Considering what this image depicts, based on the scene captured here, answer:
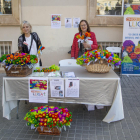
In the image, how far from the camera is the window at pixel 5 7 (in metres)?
6.84

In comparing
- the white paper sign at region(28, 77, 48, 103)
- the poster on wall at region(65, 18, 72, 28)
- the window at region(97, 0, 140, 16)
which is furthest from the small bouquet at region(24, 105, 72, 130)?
the window at region(97, 0, 140, 16)

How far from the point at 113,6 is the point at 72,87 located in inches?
199

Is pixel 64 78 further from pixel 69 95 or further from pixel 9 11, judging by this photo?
pixel 9 11


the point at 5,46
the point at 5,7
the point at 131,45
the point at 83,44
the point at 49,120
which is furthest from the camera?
the point at 5,46

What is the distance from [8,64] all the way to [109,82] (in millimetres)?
1628

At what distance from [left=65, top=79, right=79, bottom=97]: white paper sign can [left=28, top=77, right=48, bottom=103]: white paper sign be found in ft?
1.08

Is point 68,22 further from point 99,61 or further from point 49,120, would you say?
point 49,120

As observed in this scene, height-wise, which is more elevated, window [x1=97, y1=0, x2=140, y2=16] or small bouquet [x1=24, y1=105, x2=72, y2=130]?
window [x1=97, y1=0, x2=140, y2=16]

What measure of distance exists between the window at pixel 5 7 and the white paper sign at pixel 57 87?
16.2 ft

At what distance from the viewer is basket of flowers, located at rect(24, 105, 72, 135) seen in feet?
8.72

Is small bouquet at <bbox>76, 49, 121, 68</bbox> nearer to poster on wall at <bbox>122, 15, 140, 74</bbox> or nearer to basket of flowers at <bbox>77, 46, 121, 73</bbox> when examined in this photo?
basket of flowers at <bbox>77, 46, 121, 73</bbox>

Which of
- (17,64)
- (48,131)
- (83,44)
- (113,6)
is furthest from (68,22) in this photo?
(48,131)

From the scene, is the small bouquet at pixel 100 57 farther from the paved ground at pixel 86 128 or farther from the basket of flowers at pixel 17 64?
the paved ground at pixel 86 128

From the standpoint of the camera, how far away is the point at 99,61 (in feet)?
9.97
